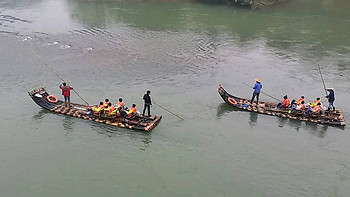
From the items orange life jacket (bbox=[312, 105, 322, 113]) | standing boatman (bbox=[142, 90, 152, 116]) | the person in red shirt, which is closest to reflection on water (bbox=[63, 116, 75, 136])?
the person in red shirt

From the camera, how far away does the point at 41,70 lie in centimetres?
2241

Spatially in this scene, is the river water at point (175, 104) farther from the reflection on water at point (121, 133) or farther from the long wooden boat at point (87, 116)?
the long wooden boat at point (87, 116)

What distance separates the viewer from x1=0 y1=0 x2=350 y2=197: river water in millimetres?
12266

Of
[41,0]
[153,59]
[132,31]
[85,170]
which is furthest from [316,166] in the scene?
[41,0]

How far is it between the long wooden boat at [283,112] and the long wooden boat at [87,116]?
4331 mm

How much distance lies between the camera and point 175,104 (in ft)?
58.7

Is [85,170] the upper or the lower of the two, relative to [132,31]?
lower

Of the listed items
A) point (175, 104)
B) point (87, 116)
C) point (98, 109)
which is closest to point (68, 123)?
point (87, 116)

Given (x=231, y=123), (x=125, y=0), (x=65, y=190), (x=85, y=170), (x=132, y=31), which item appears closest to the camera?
(x=65, y=190)

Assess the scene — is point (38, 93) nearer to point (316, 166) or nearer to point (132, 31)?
point (316, 166)

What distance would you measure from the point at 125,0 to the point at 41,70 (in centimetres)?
2748

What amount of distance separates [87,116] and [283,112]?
9.43m

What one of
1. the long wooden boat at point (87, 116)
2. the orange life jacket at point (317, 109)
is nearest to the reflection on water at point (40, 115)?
the long wooden boat at point (87, 116)

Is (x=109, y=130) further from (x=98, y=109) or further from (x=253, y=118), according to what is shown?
(x=253, y=118)
